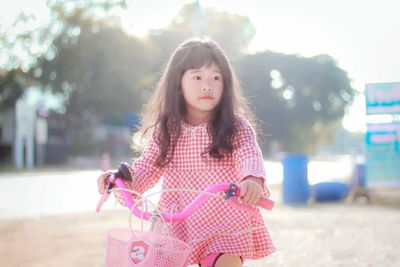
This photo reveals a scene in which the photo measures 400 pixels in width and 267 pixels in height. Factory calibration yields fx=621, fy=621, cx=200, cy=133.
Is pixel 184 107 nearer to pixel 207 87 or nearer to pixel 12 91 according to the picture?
pixel 207 87

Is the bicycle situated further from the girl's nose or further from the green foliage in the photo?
the green foliage

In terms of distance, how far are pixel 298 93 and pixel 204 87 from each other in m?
50.1

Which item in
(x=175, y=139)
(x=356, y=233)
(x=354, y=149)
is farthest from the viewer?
(x=354, y=149)

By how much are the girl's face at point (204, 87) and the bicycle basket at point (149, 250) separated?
819 mm

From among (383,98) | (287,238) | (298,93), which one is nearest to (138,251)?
(287,238)

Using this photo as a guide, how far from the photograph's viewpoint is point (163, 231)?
2248mm

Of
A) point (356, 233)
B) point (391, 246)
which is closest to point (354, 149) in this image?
point (356, 233)

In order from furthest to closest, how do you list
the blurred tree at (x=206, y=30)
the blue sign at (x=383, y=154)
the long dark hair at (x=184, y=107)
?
the blurred tree at (x=206, y=30) < the blue sign at (x=383, y=154) < the long dark hair at (x=184, y=107)

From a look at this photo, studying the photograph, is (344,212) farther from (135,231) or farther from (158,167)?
(135,231)

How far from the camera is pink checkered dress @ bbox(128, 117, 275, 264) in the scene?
251 centimetres

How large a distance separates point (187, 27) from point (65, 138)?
13.3 meters

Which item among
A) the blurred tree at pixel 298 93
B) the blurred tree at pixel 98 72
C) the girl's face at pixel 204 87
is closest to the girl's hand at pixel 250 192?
the girl's face at pixel 204 87

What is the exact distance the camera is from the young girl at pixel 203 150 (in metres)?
2.56

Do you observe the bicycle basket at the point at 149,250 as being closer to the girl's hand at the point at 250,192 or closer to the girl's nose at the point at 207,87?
the girl's hand at the point at 250,192
